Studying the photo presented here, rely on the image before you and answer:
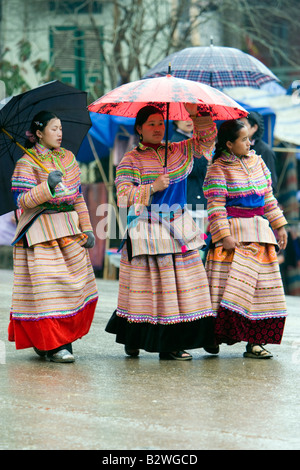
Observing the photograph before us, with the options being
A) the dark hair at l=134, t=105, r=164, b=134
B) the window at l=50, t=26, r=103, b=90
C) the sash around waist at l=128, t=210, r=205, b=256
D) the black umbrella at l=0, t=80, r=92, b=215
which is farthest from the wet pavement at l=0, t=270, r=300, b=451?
the window at l=50, t=26, r=103, b=90

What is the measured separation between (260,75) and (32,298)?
3.31 m

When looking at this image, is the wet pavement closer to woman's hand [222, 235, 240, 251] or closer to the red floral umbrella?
woman's hand [222, 235, 240, 251]

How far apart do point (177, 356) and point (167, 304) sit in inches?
16.6

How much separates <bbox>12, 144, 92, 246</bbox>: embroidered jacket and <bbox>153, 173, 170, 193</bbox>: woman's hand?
621 millimetres

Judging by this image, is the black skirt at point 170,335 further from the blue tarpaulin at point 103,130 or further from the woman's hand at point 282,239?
the blue tarpaulin at point 103,130

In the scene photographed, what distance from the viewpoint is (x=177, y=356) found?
604 cm

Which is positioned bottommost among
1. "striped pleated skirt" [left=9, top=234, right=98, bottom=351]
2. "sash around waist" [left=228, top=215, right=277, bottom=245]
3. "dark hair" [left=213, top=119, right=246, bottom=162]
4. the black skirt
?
the black skirt

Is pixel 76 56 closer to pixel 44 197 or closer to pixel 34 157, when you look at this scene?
pixel 34 157

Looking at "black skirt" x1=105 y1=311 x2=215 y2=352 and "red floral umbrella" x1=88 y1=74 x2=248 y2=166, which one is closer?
"red floral umbrella" x1=88 y1=74 x2=248 y2=166

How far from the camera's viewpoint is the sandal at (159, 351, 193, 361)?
602 centimetres

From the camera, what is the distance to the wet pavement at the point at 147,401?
3.94 metres

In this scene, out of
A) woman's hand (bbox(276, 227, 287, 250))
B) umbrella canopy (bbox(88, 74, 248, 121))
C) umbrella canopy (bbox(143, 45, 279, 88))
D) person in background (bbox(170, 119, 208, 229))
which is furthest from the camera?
umbrella canopy (bbox(143, 45, 279, 88))

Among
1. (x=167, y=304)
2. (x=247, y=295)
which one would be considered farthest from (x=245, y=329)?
(x=167, y=304)

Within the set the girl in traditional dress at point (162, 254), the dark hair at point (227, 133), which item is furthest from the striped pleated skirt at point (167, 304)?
the dark hair at point (227, 133)
